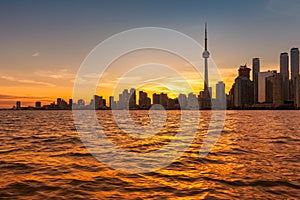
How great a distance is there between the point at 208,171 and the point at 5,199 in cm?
969

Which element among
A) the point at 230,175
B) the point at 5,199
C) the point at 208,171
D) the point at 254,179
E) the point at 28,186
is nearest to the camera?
the point at 5,199

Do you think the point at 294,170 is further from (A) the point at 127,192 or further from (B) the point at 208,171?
(A) the point at 127,192

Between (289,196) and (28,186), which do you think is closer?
(289,196)

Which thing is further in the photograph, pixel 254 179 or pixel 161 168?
pixel 161 168

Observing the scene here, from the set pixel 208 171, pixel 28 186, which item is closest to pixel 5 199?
pixel 28 186

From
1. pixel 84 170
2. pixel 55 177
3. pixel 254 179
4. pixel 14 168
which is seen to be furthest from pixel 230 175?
pixel 14 168

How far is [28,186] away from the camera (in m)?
12.1

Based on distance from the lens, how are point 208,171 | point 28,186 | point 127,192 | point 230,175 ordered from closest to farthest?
point 127,192, point 28,186, point 230,175, point 208,171

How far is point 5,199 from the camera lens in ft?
34.2

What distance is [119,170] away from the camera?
15250mm

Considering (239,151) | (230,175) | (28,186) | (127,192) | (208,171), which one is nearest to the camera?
(127,192)

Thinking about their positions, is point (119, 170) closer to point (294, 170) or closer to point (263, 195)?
point (263, 195)

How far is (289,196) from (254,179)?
2466mm

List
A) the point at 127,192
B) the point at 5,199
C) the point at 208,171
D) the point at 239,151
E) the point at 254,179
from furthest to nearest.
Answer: the point at 239,151 < the point at 208,171 < the point at 254,179 < the point at 127,192 < the point at 5,199
